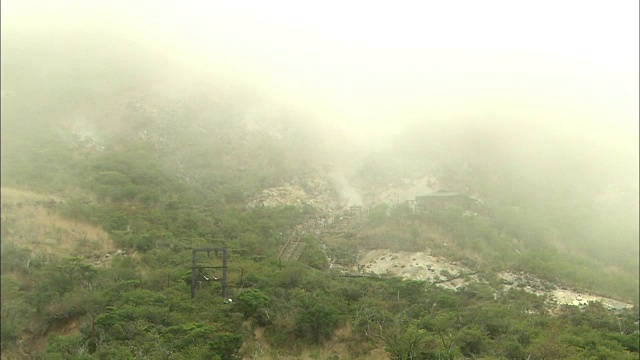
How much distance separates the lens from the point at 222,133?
5344 cm

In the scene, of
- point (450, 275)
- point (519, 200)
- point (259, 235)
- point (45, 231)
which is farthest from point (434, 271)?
point (45, 231)

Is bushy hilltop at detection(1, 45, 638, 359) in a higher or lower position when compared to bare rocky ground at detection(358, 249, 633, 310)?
higher

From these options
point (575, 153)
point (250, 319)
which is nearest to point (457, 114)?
point (575, 153)

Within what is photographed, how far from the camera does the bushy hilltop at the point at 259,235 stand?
21.8 m

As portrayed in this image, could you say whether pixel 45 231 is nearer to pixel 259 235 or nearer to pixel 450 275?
pixel 259 235

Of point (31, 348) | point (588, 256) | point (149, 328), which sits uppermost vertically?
point (149, 328)

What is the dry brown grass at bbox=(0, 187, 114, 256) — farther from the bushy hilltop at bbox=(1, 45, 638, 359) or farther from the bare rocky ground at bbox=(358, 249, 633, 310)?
the bare rocky ground at bbox=(358, 249, 633, 310)

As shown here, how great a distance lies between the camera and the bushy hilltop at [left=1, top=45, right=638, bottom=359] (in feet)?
71.5

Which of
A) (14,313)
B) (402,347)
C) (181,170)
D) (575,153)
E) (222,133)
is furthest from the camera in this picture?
(575,153)

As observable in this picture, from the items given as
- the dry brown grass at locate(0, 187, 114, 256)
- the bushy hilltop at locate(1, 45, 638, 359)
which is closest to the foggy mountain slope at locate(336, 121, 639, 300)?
the bushy hilltop at locate(1, 45, 638, 359)

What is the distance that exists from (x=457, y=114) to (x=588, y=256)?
26.3m

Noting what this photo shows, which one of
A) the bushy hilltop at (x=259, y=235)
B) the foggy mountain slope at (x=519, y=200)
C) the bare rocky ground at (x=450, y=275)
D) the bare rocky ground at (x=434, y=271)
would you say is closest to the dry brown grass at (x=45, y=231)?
the bushy hilltop at (x=259, y=235)

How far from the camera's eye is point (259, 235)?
34938 mm

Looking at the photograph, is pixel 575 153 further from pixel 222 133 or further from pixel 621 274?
pixel 222 133
